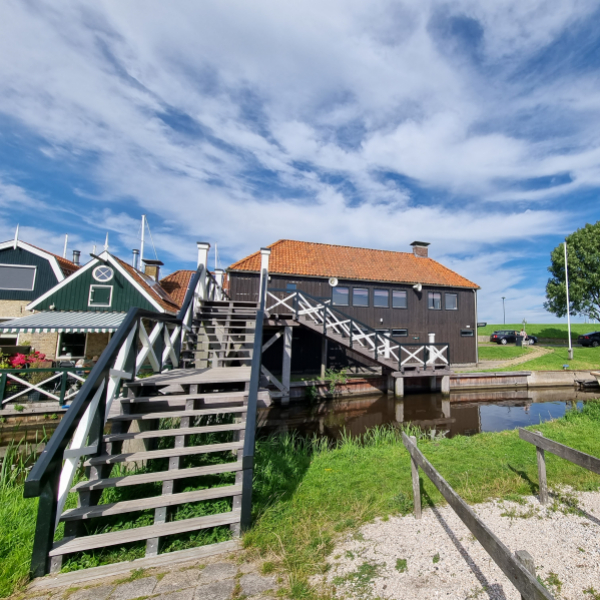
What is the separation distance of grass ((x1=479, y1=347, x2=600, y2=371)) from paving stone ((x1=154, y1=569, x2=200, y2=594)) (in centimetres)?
1968

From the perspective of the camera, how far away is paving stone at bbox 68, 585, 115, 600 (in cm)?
246

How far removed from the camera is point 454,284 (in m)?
21.1

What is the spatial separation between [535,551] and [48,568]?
4192 millimetres

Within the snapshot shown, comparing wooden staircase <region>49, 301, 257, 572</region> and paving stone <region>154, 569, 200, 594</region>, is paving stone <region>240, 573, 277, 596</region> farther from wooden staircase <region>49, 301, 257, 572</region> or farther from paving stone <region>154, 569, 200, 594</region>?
wooden staircase <region>49, 301, 257, 572</region>

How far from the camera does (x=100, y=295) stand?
15.5 m

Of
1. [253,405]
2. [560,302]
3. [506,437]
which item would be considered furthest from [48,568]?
[560,302]

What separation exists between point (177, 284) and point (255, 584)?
20.2 m

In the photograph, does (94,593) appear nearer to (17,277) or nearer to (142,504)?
(142,504)

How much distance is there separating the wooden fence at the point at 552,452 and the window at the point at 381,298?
1536 cm

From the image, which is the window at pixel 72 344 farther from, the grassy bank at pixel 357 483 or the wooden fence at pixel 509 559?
the wooden fence at pixel 509 559

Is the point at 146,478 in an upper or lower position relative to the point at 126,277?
lower

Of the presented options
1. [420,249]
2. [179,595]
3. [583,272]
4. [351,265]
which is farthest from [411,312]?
[583,272]

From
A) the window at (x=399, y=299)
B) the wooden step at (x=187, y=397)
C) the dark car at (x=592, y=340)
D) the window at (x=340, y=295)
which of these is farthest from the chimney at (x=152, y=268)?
the dark car at (x=592, y=340)

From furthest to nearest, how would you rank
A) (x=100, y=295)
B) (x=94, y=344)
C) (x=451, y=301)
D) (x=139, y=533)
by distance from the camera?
(x=451, y=301) < (x=100, y=295) < (x=94, y=344) < (x=139, y=533)
